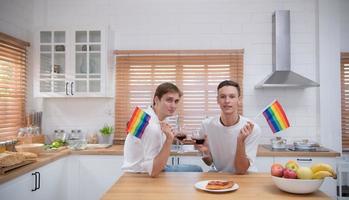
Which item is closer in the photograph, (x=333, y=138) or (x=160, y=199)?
(x=160, y=199)

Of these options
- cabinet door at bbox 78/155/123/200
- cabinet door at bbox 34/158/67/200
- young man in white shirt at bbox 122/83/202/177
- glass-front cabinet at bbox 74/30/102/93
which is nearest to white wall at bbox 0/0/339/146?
glass-front cabinet at bbox 74/30/102/93

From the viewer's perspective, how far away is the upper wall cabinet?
3498 millimetres

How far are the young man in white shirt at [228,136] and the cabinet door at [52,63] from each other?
6.86ft

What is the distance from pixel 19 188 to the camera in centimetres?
231

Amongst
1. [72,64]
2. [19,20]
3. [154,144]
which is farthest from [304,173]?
[19,20]

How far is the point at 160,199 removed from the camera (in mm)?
1378

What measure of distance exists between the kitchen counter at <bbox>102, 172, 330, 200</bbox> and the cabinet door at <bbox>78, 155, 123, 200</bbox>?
144cm

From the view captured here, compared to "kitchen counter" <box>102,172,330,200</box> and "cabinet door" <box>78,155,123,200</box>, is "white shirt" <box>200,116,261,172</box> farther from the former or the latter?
"cabinet door" <box>78,155,123,200</box>

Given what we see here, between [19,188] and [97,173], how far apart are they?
1.01m

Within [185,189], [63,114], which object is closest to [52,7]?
[63,114]

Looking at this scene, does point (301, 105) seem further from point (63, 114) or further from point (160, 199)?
point (63, 114)

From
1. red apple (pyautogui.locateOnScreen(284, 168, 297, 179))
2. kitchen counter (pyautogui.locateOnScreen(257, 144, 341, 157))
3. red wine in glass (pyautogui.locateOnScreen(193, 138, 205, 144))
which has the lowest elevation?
kitchen counter (pyautogui.locateOnScreen(257, 144, 341, 157))

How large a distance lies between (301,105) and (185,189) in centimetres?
272

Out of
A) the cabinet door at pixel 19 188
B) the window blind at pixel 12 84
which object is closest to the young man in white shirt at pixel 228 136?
the cabinet door at pixel 19 188
